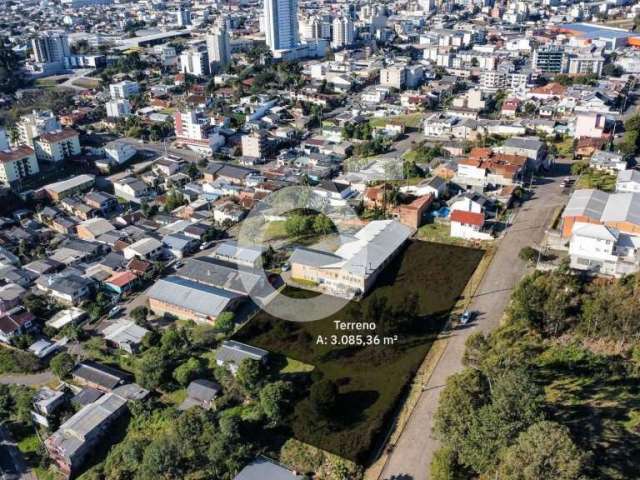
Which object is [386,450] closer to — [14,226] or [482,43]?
[14,226]

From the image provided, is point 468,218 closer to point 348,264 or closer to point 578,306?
point 348,264

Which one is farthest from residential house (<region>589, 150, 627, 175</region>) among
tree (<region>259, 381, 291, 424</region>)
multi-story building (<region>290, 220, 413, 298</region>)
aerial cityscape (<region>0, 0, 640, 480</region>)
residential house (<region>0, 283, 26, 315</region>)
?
residential house (<region>0, 283, 26, 315</region>)

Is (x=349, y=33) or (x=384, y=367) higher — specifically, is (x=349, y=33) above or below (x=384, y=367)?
above

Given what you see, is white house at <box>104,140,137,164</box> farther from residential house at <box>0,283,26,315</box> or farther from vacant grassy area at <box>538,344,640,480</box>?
vacant grassy area at <box>538,344,640,480</box>

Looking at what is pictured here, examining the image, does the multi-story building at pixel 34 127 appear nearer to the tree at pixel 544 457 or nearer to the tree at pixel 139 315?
the tree at pixel 139 315

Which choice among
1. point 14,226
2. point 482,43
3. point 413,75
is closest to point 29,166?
point 14,226

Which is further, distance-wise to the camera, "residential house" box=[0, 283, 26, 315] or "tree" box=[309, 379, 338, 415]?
"residential house" box=[0, 283, 26, 315]
